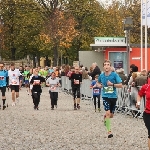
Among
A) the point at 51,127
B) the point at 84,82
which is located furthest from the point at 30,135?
the point at 84,82

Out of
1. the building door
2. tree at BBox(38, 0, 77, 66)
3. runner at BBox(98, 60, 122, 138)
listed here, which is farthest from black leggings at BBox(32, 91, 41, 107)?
tree at BBox(38, 0, 77, 66)

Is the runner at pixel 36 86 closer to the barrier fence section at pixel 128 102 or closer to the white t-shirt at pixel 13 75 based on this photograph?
the white t-shirt at pixel 13 75

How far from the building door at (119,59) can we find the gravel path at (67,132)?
19.1m

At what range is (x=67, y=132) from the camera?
1477cm

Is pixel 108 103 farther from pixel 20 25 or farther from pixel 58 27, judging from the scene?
pixel 20 25

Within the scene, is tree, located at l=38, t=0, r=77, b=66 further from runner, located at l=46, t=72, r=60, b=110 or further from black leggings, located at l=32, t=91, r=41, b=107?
black leggings, located at l=32, t=91, r=41, b=107

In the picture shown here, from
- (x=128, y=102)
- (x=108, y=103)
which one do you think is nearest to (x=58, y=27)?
(x=128, y=102)

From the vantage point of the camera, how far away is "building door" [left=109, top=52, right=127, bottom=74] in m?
39.9

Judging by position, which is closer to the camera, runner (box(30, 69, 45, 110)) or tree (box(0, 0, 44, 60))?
runner (box(30, 69, 45, 110))

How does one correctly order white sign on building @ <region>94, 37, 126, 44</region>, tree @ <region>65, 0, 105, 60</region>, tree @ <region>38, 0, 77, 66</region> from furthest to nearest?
tree @ <region>65, 0, 105, 60</region>, tree @ <region>38, 0, 77, 66</region>, white sign on building @ <region>94, 37, 126, 44</region>

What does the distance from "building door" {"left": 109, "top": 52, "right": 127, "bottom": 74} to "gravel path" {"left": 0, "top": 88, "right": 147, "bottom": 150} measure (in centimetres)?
1905

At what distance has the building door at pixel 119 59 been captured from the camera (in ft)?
131

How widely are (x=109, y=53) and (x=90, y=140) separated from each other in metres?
28.9

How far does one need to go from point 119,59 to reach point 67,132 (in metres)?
26.3
